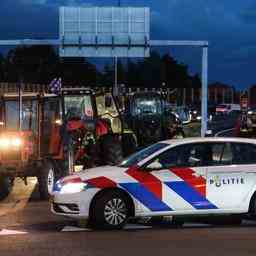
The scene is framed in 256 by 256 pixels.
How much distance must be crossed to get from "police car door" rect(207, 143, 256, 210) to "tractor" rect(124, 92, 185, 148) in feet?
56.1

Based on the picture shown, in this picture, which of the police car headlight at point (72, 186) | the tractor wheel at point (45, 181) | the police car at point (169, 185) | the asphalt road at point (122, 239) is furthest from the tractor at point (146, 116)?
the police car headlight at point (72, 186)

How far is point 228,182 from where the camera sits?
13141mm

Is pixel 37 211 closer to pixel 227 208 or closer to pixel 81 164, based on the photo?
pixel 227 208

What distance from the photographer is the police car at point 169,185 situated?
1274 cm

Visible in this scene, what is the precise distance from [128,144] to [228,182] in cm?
A: 1257

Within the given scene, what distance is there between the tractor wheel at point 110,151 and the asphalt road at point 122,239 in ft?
27.5

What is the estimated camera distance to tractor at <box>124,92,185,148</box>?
3105cm

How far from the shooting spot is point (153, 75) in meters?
123

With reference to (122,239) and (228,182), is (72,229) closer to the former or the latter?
(122,239)

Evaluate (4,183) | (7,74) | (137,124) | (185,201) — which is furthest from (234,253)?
(7,74)

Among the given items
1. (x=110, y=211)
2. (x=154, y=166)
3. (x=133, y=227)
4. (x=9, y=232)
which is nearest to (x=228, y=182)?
(x=154, y=166)

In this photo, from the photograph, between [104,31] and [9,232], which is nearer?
[9,232]

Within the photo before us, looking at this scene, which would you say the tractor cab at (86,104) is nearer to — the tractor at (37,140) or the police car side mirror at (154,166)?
the tractor at (37,140)

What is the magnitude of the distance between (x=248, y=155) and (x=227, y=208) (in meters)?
0.95
